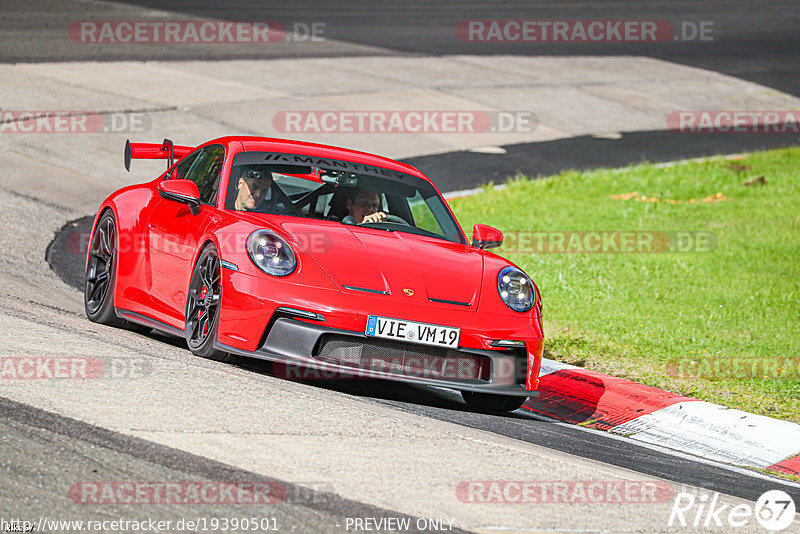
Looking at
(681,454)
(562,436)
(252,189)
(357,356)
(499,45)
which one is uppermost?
(499,45)

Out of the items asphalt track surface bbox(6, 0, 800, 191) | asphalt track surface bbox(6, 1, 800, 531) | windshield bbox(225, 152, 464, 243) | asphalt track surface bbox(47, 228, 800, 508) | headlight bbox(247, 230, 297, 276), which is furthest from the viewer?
asphalt track surface bbox(6, 0, 800, 191)

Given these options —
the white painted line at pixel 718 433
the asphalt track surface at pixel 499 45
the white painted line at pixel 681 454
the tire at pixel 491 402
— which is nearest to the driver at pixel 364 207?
the tire at pixel 491 402

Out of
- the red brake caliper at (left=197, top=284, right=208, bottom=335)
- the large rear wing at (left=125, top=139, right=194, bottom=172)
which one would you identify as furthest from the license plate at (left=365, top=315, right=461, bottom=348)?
the large rear wing at (left=125, top=139, right=194, bottom=172)

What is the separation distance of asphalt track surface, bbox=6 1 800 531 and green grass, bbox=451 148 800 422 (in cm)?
126

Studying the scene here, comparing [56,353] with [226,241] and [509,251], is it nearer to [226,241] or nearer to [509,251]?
[226,241]

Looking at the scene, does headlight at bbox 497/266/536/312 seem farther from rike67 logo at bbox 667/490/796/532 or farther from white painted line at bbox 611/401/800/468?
rike67 logo at bbox 667/490/796/532

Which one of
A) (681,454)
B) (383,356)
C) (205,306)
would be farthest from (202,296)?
(681,454)

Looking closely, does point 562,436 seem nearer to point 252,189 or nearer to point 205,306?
point 205,306

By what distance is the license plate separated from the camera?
6309 mm

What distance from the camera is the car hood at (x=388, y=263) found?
6539 mm

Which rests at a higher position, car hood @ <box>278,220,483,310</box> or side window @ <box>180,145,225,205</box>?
side window @ <box>180,145,225,205</box>

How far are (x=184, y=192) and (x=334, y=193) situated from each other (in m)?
1.00

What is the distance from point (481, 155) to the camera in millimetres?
17922

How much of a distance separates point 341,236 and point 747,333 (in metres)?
4.12
